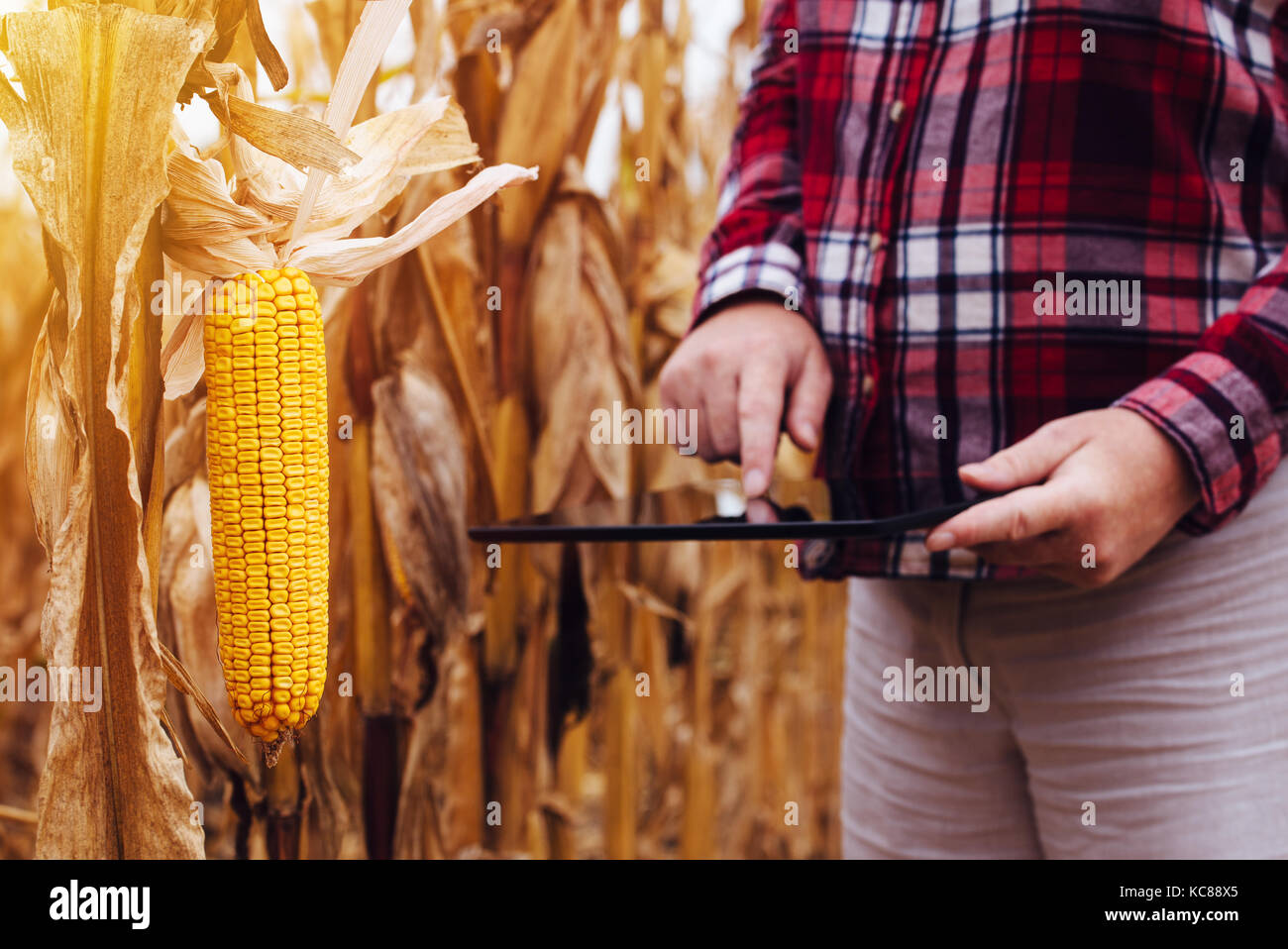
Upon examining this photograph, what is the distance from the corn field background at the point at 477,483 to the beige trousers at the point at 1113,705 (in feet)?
0.51

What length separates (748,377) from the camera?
694mm

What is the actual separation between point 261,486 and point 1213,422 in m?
0.54

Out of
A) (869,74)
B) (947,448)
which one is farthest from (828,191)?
(947,448)

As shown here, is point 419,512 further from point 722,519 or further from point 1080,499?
point 1080,499

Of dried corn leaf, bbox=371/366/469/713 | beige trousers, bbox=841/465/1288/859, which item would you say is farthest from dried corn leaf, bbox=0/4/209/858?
beige trousers, bbox=841/465/1288/859

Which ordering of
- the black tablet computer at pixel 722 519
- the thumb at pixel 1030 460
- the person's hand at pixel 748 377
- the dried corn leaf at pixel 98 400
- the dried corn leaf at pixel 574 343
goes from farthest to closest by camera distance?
the dried corn leaf at pixel 574 343 → the person's hand at pixel 748 377 → the thumb at pixel 1030 460 → the black tablet computer at pixel 722 519 → the dried corn leaf at pixel 98 400

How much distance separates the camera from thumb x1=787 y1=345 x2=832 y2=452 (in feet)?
2.30

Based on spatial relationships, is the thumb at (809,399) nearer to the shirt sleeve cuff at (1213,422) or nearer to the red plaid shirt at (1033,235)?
the red plaid shirt at (1033,235)

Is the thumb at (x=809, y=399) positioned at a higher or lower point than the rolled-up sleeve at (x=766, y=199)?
lower

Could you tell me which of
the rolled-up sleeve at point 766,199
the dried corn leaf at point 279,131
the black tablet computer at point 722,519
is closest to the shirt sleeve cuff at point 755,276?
the rolled-up sleeve at point 766,199

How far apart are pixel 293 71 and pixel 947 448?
0.58m

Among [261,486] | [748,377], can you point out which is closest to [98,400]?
[261,486]

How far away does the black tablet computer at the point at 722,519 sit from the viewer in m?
0.45

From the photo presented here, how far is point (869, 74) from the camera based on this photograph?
0.73 m
